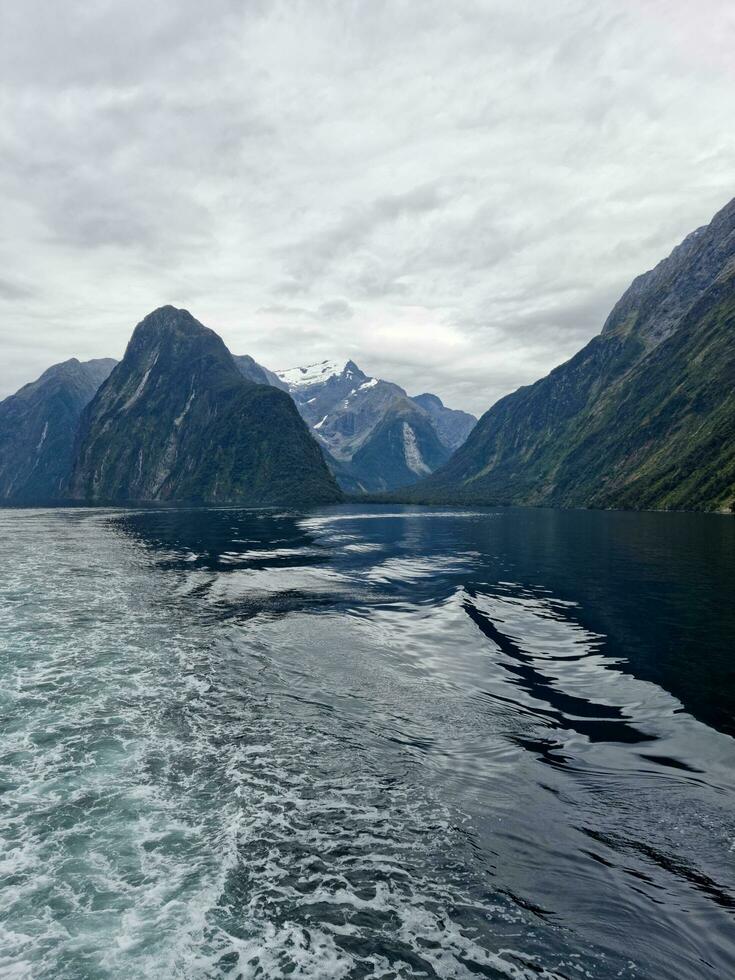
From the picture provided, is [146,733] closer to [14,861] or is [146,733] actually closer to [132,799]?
[132,799]

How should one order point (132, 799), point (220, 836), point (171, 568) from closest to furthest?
point (220, 836) → point (132, 799) → point (171, 568)

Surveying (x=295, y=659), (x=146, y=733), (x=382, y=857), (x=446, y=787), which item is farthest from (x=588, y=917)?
(x=295, y=659)

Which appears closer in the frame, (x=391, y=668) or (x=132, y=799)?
(x=132, y=799)

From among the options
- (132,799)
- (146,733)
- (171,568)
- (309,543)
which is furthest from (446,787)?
(309,543)

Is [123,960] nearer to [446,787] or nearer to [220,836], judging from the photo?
[220,836]

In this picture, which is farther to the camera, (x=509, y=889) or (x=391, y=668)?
(x=391, y=668)

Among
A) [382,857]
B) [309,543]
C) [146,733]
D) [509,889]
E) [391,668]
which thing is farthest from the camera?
[309,543]
